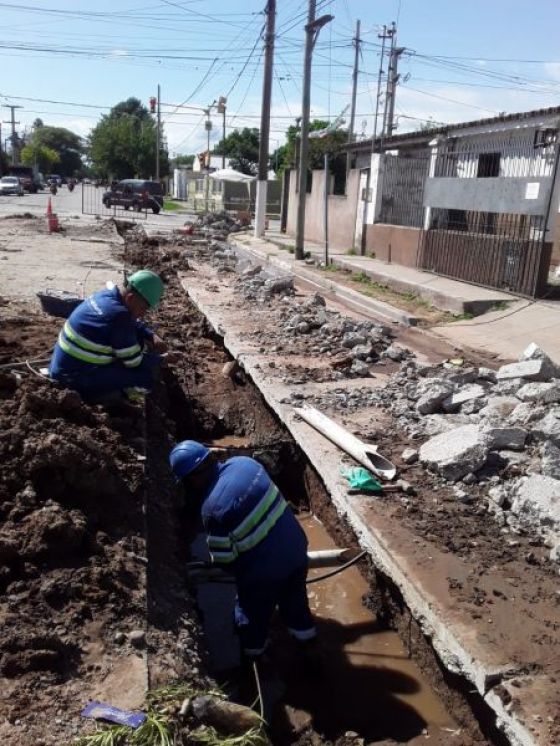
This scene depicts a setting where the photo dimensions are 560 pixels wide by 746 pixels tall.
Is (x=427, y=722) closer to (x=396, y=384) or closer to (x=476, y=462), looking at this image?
(x=476, y=462)

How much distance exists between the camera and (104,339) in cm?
538

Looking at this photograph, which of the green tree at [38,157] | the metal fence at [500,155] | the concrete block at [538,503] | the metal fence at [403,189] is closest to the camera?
the concrete block at [538,503]

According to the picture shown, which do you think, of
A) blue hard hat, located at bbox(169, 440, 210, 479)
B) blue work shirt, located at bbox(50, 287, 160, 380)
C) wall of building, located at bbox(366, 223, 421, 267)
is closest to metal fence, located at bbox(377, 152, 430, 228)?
wall of building, located at bbox(366, 223, 421, 267)

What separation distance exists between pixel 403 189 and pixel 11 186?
42130mm

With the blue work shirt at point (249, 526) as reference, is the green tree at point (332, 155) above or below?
above

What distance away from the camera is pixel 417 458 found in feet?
18.7

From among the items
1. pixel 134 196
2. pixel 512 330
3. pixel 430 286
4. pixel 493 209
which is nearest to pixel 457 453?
pixel 512 330

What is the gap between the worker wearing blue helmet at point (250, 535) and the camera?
3.80 meters

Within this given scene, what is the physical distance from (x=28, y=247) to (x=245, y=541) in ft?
54.8

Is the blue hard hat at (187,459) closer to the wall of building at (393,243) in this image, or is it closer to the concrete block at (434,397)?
the concrete block at (434,397)

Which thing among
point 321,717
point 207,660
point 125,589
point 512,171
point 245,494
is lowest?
point 321,717

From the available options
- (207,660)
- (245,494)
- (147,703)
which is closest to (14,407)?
(245,494)

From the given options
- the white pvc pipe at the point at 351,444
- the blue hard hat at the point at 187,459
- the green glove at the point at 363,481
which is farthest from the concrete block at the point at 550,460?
the blue hard hat at the point at 187,459

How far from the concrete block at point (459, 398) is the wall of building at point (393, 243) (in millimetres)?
9700
